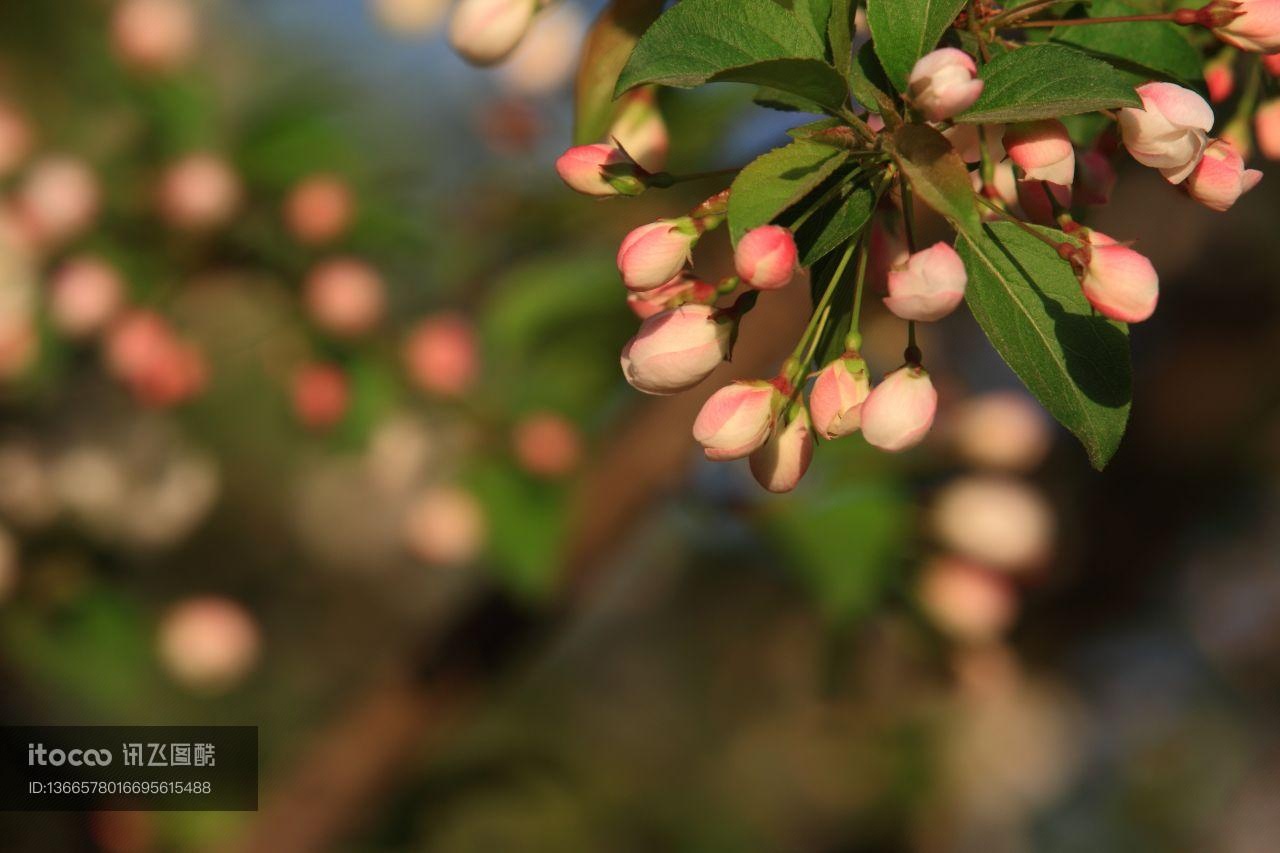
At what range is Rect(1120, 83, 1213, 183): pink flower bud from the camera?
0.38m

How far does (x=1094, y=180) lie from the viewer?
0.45 metres

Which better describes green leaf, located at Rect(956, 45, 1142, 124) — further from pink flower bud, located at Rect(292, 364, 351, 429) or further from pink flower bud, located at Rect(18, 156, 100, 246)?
pink flower bud, located at Rect(18, 156, 100, 246)

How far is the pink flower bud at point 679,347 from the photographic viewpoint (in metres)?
0.42

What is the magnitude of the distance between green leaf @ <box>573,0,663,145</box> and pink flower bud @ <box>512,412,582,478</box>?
0.68 metres

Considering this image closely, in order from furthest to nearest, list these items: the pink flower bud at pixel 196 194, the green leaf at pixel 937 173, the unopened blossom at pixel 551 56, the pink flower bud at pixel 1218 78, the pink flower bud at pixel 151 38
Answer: the unopened blossom at pixel 551 56 < the pink flower bud at pixel 151 38 < the pink flower bud at pixel 196 194 < the pink flower bud at pixel 1218 78 < the green leaf at pixel 937 173

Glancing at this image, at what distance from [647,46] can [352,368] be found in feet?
2.91

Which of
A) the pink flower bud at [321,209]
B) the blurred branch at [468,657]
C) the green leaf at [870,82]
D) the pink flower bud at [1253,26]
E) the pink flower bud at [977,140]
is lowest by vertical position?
the blurred branch at [468,657]

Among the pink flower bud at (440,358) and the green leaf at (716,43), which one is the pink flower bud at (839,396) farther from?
the pink flower bud at (440,358)

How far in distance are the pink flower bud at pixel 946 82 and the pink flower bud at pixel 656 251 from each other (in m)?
0.09

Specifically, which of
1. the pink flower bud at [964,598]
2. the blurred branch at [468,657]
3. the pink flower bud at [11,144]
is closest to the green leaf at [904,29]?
the blurred branch at [468,657]

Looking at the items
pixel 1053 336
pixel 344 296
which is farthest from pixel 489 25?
pixel 344 296

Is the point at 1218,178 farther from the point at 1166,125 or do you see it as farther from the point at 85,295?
the point at 85,295

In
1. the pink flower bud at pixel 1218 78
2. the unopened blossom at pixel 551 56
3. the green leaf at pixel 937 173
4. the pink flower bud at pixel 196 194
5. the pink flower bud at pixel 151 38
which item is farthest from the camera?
the unopened blossom at pixel 551 56

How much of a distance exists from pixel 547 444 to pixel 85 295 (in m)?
0.47
